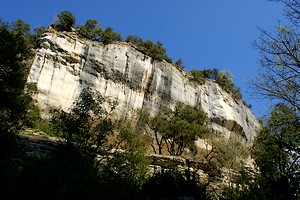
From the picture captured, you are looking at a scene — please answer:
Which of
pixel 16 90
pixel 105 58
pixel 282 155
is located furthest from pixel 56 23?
pixel 282 155

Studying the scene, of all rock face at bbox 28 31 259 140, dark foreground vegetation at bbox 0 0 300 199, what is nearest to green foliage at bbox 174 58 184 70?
rock face at bbox 28 31 259 140

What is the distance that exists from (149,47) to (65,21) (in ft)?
36.2

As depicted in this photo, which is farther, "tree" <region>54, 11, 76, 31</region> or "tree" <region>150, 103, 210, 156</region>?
"tree" <region>54, 11, 76, 31</region>

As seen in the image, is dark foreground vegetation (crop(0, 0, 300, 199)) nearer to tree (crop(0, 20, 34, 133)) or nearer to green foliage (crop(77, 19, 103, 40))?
tree (crop(0, 20, 34, 133))

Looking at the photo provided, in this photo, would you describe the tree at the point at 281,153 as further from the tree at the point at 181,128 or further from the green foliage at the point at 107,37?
the green foliage at the point at 107,37

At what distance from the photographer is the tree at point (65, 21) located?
36906mm

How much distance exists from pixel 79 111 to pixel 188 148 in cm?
2367

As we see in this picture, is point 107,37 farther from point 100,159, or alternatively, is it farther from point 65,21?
point 100,159

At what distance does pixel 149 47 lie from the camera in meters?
41.9

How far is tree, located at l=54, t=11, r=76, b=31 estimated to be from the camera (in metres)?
36.9

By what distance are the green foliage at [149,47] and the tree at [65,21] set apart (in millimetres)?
7496

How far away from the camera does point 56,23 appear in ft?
121

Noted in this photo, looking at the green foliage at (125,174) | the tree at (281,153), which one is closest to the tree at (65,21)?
the green foliage at (125,174)

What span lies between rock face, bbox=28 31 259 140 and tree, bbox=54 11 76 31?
5.97 feet
